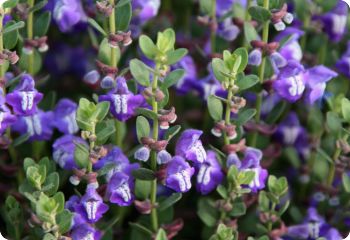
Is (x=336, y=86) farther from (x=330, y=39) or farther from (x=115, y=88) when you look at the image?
(x=115, y=88)

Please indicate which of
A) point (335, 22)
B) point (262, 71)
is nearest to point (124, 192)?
point (262, 71)

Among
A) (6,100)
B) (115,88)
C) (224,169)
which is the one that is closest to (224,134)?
(224,169)

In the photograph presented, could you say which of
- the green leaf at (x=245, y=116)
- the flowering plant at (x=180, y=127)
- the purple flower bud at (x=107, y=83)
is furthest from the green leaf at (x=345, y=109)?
the purple flower bud at (x=107, y=83)

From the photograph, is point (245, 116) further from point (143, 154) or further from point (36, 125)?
point (36, 125)

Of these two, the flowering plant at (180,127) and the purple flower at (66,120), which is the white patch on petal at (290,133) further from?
the purple flower at (66,120)

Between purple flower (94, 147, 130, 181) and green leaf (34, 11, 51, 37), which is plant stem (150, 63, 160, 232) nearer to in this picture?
purple flower (94, 147, 130, 181)

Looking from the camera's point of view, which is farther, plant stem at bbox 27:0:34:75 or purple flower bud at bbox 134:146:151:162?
plant stem at bbox 27:0:34:75

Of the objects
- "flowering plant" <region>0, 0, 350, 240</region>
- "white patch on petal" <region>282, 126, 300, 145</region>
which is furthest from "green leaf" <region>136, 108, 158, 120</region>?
"white patch on petal" <region>282, 126, 300, 145</region>
